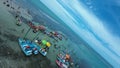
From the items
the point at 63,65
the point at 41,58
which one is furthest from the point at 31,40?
the point at 63,65

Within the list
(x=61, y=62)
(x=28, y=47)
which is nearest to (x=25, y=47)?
(x=28, y=47)

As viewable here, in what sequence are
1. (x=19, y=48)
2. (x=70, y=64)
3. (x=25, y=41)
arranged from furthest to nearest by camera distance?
(x=70, y=64), (x=25, y=41), (x=19, y=48)

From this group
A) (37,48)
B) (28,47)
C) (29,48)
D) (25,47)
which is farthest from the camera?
(37,48)

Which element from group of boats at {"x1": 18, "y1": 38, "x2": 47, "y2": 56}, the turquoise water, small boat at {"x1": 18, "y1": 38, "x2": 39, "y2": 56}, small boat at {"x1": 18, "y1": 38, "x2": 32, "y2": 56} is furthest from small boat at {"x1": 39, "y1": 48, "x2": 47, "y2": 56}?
the turquoise water

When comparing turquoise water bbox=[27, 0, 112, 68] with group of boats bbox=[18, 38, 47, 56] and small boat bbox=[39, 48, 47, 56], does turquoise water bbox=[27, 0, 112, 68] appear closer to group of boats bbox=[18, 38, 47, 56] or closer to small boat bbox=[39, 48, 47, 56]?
small boat bbox=[39, 48, 47, 56]

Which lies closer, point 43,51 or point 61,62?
point 43,51

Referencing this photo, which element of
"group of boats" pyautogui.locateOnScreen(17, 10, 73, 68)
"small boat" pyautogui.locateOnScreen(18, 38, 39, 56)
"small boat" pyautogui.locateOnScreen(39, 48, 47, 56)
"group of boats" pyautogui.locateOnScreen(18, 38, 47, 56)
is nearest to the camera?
"small boat" pyautogui.locateOnScreen(18, 38, 39, 56)

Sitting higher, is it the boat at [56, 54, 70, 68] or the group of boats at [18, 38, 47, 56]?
the boat at [56, 54, 70, 68]

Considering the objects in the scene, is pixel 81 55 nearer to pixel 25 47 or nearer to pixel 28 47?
pixel 28 47

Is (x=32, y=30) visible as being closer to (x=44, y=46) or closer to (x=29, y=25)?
(x=29, y=25)
